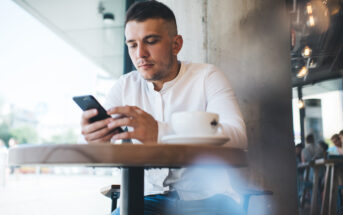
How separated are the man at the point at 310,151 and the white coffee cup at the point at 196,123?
5109mm

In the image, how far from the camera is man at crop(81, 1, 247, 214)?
0.87m

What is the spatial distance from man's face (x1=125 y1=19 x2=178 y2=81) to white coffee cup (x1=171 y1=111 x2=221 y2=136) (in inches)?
17.9

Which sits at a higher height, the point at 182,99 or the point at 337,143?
the point at 182,99

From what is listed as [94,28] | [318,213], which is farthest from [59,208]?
[318,213]

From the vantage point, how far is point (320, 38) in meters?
4.99

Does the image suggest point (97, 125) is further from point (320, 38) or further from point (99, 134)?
point (320, 38)

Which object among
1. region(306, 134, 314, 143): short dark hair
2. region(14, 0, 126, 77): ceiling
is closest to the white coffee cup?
region(14, 0, 126, 77): ceiling

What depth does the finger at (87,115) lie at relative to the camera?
0.88 meters

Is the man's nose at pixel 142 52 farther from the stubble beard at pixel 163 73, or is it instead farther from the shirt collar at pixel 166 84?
the shirt collar at pixel 166 84

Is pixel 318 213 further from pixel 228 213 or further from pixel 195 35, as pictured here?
pixel 228 213

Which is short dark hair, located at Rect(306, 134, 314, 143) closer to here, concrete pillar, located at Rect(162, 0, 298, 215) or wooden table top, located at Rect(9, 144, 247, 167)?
concrete pillar, located at Rect(162, 0, 298, 215)

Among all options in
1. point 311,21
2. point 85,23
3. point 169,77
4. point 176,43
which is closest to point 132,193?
point 169,77

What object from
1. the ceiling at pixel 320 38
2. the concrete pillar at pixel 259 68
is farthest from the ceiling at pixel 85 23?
the concrete pillar at pixel 259 68

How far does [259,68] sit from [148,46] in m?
1.12
